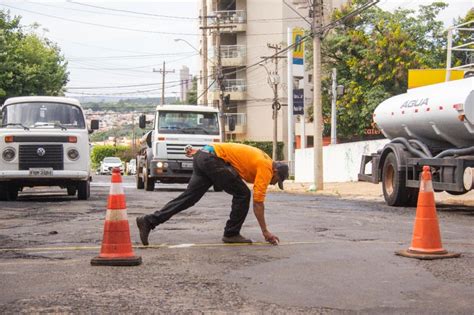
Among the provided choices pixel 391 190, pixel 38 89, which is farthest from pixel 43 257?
pixel 38 89

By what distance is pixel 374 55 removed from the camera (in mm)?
47219

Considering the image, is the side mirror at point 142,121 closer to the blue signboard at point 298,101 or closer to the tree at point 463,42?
the tree at point 463,42

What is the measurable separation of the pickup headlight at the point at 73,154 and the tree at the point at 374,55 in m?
31.7

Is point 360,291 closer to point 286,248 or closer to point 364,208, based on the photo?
point 286,248

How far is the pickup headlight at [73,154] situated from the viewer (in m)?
17.2

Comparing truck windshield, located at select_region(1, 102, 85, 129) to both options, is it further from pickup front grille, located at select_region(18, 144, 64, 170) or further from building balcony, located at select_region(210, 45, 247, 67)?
building balcony, located at select_region(210, 45, 247, 67)

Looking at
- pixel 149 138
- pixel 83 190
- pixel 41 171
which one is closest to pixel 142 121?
pixel 149 138

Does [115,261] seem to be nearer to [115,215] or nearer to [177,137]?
[115,215]

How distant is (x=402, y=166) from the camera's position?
16328 millimetres

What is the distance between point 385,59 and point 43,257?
40.6 m

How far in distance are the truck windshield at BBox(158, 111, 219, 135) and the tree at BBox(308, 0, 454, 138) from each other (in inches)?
980

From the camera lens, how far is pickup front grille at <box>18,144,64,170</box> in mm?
16797

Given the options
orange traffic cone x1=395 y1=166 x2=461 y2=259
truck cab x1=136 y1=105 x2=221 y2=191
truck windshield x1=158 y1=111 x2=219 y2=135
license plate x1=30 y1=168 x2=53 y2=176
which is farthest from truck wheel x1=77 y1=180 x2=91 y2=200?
orange traffic cone x1=395 y1=166 x2=461 y2=259

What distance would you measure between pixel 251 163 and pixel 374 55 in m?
39.6
